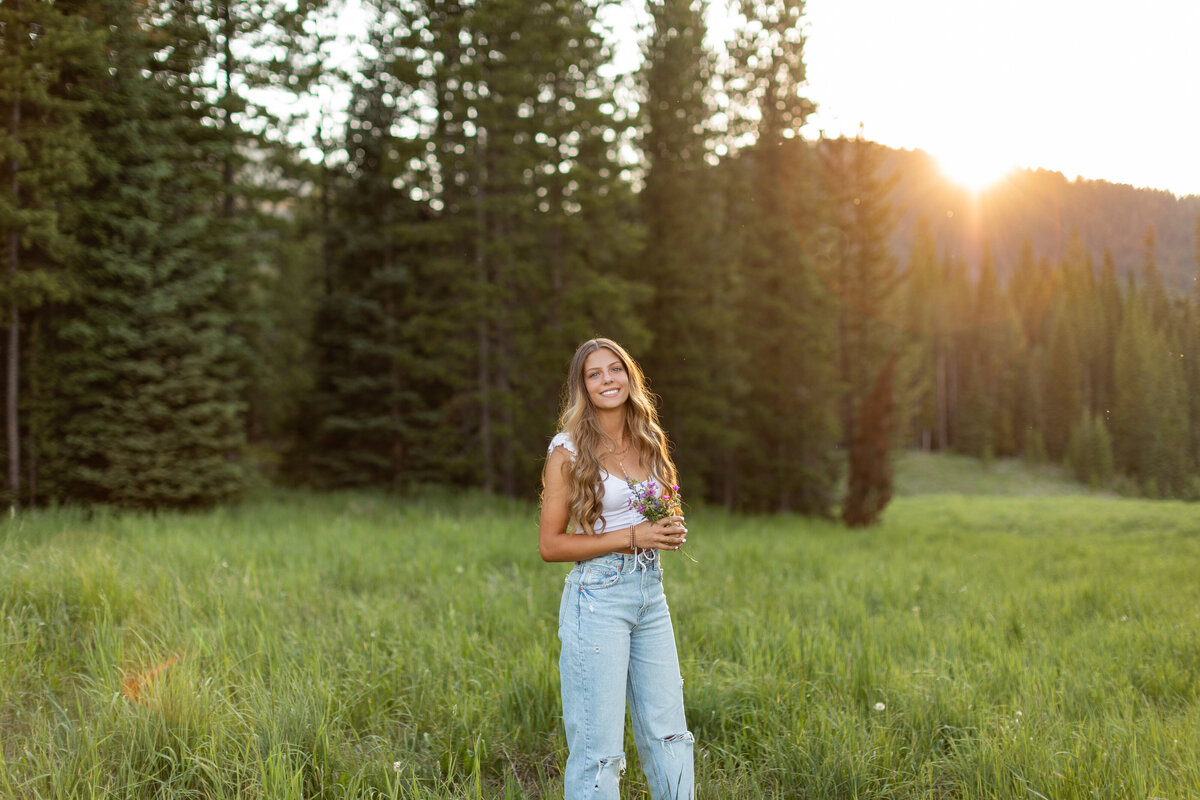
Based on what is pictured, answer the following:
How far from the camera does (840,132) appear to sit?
27375mm

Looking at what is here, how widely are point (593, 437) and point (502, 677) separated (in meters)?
2.42

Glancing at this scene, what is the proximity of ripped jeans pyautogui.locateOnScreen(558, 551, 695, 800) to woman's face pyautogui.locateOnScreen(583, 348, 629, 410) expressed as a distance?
2.32ft

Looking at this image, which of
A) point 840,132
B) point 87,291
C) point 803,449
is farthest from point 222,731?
point 840,132

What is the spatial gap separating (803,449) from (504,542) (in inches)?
645

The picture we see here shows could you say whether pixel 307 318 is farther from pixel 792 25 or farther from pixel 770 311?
pixel 792 25

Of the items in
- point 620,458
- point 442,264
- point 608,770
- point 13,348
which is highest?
point 442,264

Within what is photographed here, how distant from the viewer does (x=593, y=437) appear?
125 inches

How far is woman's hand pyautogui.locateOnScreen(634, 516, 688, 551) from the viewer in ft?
9.67

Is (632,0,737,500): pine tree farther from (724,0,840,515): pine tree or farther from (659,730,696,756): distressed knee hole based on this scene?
(659,730,696,756): distressed knee hole

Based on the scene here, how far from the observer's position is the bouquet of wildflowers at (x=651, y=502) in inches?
118

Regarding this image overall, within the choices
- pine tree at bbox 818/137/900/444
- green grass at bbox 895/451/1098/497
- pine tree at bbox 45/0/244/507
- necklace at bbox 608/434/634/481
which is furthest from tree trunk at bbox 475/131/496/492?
green grass at bbox 895/451/1098/497

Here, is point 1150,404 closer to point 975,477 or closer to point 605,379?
point 605,379

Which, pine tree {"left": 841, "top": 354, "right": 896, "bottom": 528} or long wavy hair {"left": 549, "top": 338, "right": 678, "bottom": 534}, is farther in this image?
pine tree {"left": 841, "top": 354, "right": 896, "bottom": 528}

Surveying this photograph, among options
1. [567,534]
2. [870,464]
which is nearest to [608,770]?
[567,534]
